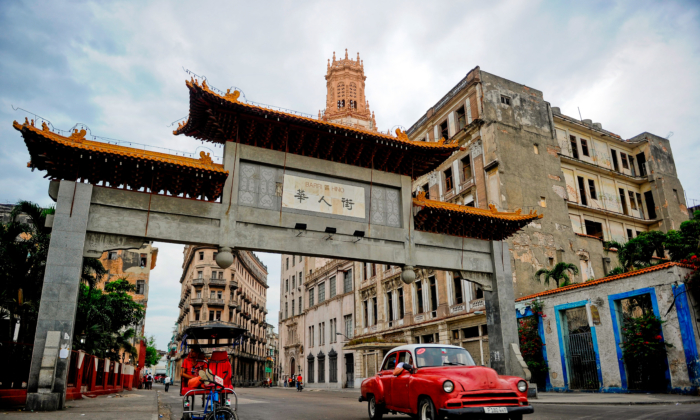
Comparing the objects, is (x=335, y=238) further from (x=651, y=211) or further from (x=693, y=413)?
(x=651, y=211)

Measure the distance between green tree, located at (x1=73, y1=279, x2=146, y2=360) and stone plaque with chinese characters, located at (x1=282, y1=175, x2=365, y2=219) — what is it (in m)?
16.0

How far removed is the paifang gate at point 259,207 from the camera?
42.6ft

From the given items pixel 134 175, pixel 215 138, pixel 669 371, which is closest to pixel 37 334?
pixel 134 175

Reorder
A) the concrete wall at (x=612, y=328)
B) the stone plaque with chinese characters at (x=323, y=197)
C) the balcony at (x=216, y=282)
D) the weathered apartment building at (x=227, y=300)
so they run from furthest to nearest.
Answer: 1. the balcony at (x=216, y=282)
2. the weathered apartment building at (x=227, y=300)
3. the concrete wall at (x=612, y=328)
4. the stone plaque with chinese characters at (x=323, y=197)

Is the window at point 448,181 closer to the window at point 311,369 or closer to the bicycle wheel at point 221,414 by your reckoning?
the window at point 311,369

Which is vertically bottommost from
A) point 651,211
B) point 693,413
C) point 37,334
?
point 693,413

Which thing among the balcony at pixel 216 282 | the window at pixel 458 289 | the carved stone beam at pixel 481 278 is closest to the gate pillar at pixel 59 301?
the carved stone beam at pixel 481 278

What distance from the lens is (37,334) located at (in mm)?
12117

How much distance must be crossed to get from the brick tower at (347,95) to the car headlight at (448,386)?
5054 cm

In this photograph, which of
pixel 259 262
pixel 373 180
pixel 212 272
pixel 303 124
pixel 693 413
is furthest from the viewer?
pixel 259 262

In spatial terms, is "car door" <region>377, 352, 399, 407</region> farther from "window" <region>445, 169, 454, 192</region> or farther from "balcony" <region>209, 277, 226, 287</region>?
"balcony" <region>209, 277, 226, 287</region>

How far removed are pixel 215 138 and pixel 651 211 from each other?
34827mm

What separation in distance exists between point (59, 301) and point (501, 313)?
14.7m

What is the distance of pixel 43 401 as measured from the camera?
37.7 feet
